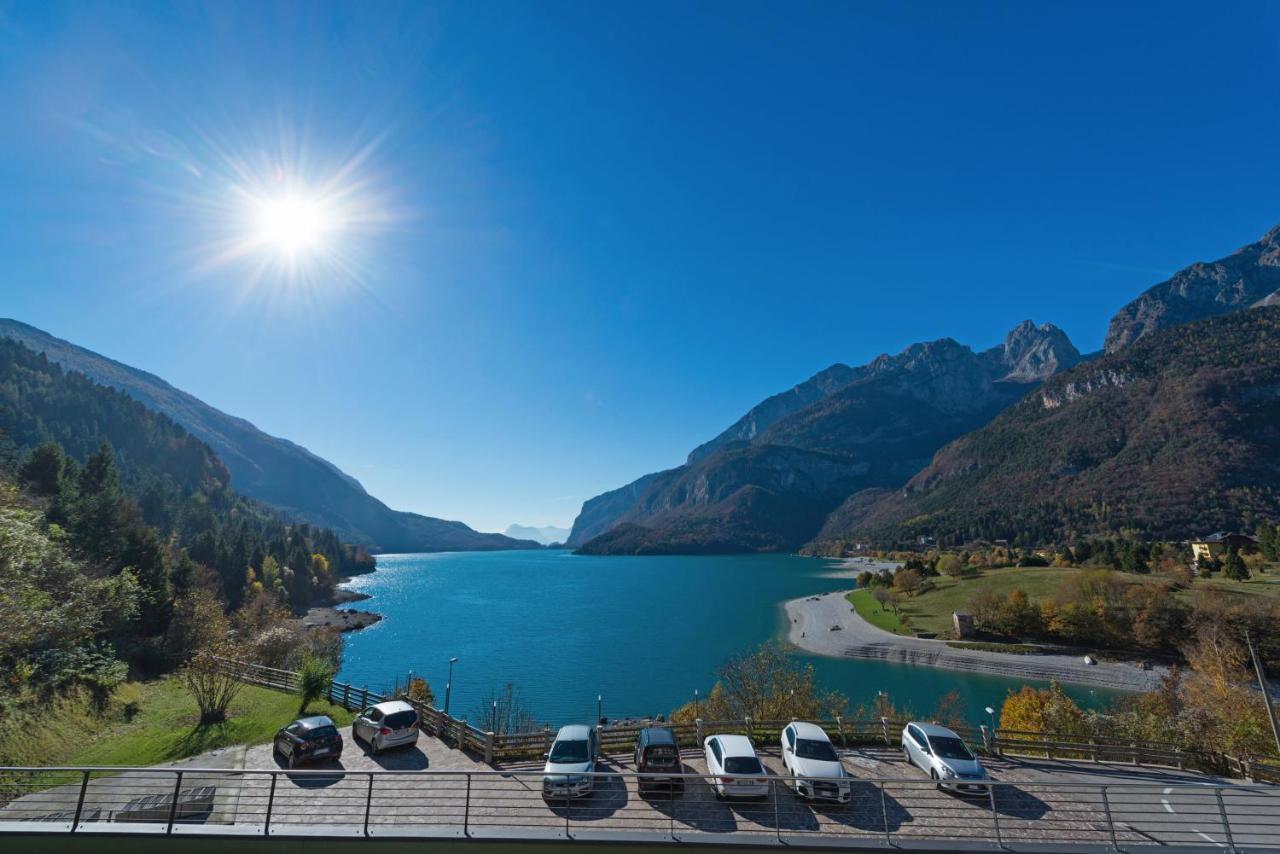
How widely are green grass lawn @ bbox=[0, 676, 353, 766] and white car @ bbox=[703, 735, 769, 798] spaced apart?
63.7ft

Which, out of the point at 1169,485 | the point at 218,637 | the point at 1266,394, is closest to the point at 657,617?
the point at 218,637

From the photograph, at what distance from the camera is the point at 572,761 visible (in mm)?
16469

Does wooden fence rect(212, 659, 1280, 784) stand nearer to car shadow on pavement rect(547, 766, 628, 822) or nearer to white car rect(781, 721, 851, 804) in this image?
white car rect(781, 721, 851, 804)

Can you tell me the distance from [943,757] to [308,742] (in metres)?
21.0

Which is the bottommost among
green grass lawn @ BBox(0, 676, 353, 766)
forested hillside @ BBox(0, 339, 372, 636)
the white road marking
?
green grass lawn @ BBox(0, 676, 353, 766)

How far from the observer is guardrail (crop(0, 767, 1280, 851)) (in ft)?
40.9

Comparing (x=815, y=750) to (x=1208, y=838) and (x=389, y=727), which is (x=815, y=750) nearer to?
(x=1208, y=838)

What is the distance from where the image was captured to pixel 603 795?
15.4 metres

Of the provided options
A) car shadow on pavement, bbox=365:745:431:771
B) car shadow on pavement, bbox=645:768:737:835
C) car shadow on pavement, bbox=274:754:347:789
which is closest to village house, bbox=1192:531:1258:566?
car shadow on pavement, bbox=645:768:737:835

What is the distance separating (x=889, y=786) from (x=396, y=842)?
45.2ft

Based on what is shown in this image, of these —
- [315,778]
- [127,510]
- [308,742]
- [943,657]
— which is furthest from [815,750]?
[943,657]

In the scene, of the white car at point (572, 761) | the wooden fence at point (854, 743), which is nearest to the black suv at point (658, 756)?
the white car at point (572, 761)

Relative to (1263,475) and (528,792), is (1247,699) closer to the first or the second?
(528,792)

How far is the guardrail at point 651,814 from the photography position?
491 inches
